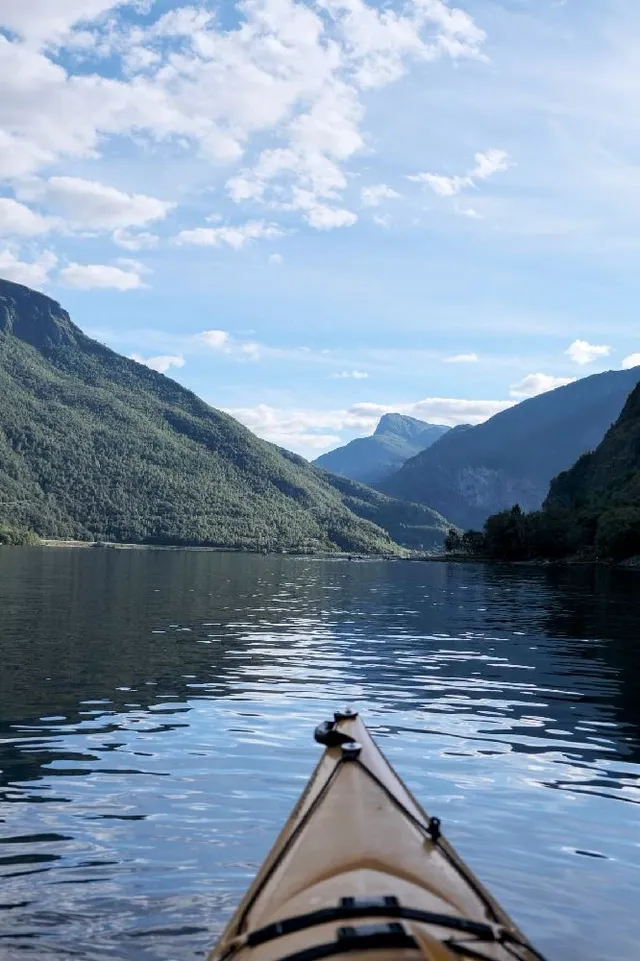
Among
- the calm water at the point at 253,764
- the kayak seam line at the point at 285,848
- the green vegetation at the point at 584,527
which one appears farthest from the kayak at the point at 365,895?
the green vegetation at the point at 584,527

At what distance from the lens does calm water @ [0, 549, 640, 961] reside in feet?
33.8

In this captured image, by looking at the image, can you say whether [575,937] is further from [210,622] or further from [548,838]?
[210,622]

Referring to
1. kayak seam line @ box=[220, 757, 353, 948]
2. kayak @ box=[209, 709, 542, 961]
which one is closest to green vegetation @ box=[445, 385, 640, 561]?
kayak seam line @ box=[220, 757, 353, 948]

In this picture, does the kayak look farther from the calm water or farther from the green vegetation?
the green vegetation

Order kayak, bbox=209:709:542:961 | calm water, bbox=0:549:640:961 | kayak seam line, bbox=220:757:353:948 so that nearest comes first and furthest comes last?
kayak, bbox=209:709:542:961
kayak seam line, bbox=220:757:353:948
calm water, bbox=0:549:640:961

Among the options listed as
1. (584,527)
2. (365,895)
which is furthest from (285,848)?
(584,527)

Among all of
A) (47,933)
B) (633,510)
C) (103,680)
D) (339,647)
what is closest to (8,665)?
(103,680)

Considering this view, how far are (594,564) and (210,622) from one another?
121 metres

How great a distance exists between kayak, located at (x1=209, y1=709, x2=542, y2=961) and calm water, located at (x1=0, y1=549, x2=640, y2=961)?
2.38 m

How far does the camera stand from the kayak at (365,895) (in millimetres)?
5777

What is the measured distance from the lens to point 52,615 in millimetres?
44406

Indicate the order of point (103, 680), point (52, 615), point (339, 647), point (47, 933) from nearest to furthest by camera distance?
point (47, 933), point (103, 680), point (339, 647), point (52, 615)

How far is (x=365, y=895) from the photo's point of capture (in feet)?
21.7

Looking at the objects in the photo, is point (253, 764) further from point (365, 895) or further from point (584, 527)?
point (584, 527)
